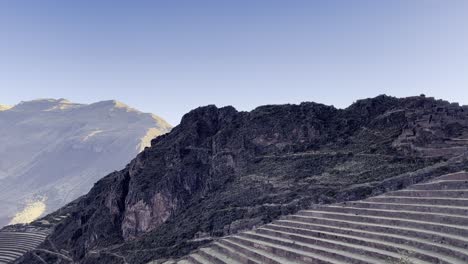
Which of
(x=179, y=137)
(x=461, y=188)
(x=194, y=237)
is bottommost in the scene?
(x=194, y=237)

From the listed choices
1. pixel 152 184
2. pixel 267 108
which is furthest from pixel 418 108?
pixel 152 184

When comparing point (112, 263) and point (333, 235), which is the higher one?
point (333, 235)

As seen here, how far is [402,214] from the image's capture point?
23.5 meters

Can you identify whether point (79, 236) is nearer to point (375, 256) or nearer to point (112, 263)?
point (112, 263)

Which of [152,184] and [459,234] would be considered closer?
[459,234]

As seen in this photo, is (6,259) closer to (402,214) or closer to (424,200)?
(402,214)

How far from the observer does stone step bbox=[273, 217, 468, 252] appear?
18.3 metres

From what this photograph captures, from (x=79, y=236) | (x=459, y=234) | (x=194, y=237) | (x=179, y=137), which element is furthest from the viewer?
(x=179, y=137)

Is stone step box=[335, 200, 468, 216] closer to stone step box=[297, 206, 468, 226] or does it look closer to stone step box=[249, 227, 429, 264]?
stone step box=[297, 206, 468, 226]

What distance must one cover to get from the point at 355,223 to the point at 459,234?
6843 mm

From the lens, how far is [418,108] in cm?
4797

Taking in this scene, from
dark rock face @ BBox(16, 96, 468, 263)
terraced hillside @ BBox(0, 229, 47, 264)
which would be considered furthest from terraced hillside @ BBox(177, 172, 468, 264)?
terraced hillside @ BBox(0, 229, 47, 264)

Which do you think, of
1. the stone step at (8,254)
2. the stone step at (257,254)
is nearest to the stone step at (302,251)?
the stone step at (257,254)

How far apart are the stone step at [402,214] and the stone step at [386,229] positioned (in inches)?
44.0
